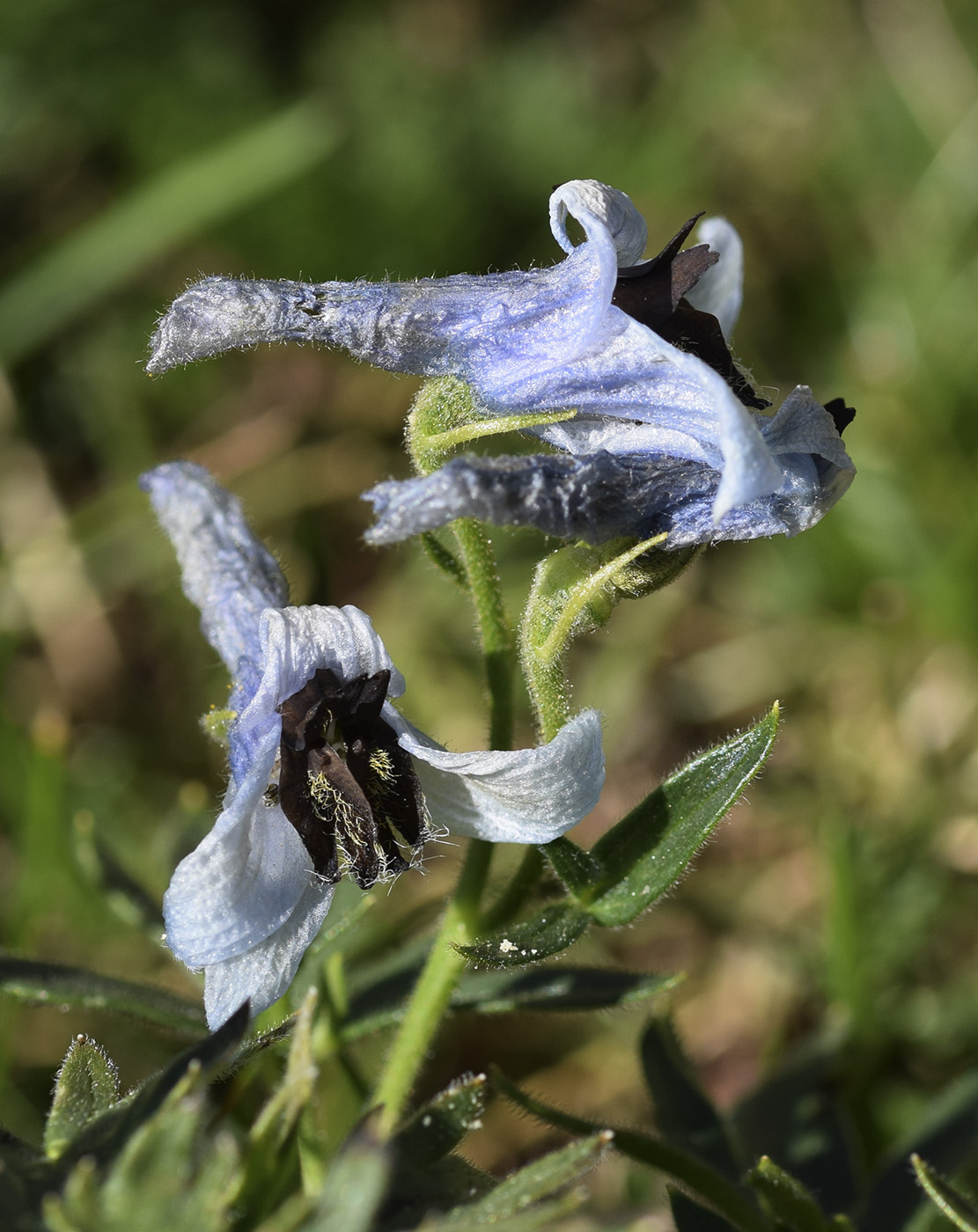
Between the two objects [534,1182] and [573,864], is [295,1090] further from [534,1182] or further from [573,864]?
[573,864]

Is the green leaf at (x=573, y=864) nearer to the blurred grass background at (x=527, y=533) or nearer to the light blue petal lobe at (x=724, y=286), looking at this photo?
the light blue petal lobe at (x=724, y=286)

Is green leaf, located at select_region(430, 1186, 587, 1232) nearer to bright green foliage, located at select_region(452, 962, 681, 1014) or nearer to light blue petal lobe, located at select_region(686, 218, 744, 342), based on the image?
bright green foliage, located at select_region(452, 962, 681, 1014)

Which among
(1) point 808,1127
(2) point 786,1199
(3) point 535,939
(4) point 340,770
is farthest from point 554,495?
(1) point 808,1127

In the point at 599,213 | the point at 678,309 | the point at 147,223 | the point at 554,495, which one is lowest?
the point at 554,495

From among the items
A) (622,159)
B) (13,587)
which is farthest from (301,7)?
(13,587)

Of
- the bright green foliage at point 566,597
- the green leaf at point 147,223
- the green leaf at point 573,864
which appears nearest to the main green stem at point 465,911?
the bright green foliage at point 566,597

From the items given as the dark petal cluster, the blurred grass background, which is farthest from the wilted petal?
the blurred grass background

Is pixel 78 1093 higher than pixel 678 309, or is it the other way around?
pixel 678 309
